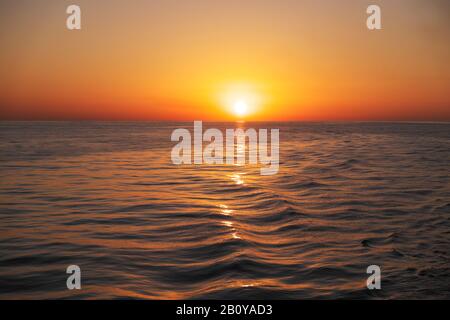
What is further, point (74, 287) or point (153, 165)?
point (153, 165)

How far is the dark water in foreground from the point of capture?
24.5 ft

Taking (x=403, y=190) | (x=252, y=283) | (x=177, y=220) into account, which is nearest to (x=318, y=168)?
(x=403, y=190)

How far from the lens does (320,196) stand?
16.4 metres

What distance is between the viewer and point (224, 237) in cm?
1059

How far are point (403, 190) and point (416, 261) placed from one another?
31.1ft

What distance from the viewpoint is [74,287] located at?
7316 mm

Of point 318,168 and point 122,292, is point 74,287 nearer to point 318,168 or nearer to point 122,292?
point 122,292

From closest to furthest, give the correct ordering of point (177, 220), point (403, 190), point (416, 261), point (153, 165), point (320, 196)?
point (416, 261) < point (177, 220) < point (320, 196) < point (403, 190) < point (153, 165)

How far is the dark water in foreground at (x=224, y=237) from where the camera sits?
24.5 feet

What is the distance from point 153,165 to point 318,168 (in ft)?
33.8

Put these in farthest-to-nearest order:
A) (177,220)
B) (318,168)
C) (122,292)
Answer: (318,168) → (177,220) → (122,292)
